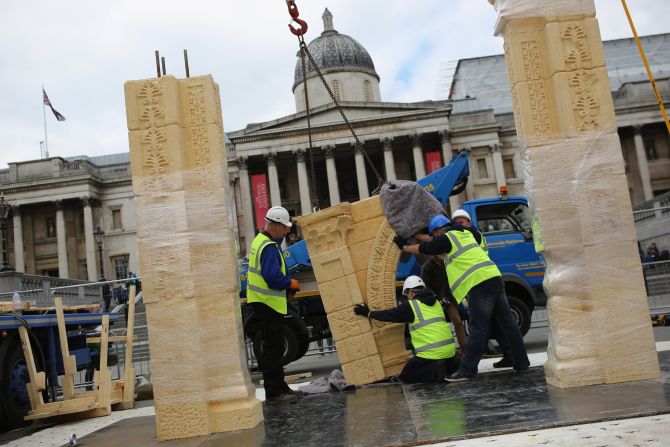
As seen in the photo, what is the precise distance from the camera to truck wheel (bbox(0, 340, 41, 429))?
7859mm

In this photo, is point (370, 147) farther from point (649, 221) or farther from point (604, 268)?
point (604, 268)

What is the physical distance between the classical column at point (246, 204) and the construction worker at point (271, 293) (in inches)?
1585

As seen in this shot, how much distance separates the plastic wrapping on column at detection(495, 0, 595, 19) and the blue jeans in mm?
2611

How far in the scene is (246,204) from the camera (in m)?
47.2

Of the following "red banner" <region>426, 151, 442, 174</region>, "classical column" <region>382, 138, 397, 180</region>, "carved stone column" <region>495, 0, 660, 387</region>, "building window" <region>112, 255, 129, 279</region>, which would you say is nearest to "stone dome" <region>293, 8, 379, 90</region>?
"classical column" <region>382, 138, 397, 180</region>

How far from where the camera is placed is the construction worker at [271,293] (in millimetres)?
6457

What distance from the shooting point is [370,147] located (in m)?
49.1

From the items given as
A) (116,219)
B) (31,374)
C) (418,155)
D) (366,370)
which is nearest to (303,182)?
(418,155)

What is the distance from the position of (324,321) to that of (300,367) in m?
1.65

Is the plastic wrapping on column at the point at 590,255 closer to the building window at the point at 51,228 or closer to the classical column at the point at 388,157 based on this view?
the classical column at the point at 388,157

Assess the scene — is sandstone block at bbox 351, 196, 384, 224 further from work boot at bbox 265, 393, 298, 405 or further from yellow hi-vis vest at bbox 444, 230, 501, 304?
work boot at bbox 265, 393, 298, 405

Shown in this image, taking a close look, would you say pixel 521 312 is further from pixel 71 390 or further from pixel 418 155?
pixel 418 155

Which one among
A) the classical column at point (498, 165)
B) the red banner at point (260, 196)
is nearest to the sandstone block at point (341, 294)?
the red banner at point (260, 196)

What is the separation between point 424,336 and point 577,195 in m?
2.27
